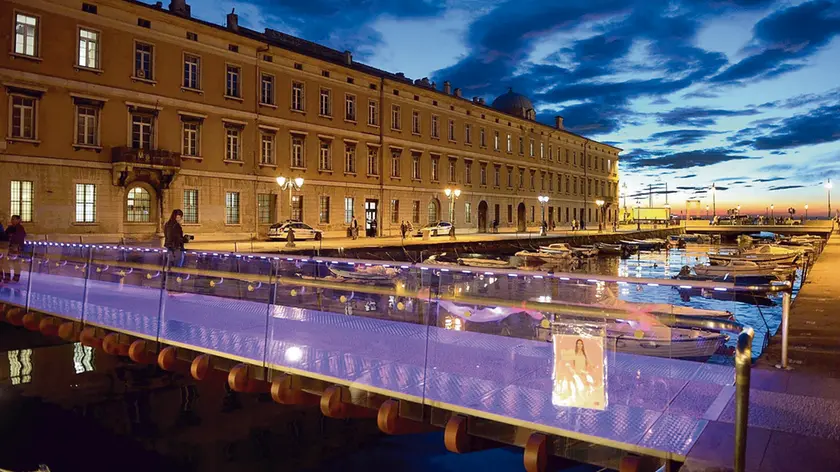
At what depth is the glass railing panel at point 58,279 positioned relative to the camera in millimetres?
12492

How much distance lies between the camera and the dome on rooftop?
227ft

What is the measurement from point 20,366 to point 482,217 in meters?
47.0

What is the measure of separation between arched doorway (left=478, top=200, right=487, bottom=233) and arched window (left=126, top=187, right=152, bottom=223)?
33.5 metres

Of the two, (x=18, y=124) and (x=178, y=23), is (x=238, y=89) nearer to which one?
(x=178, y=23)

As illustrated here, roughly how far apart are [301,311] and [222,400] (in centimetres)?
534

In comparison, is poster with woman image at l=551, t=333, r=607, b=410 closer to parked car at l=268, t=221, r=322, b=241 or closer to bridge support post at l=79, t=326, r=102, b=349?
bridge support post at l=79, t=326, r=102, b=349

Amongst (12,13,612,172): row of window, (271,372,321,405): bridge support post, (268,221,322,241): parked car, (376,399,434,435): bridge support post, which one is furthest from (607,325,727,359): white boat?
(12,13,612,172): row of window

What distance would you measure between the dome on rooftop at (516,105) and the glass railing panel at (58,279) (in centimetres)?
5939

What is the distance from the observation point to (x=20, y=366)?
1552 cm

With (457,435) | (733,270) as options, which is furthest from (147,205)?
(733,270)

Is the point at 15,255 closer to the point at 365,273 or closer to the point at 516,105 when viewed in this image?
the point at 365,273

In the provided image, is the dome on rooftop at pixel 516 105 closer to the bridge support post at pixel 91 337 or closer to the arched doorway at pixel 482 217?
the arched doorway at pixel 482 217

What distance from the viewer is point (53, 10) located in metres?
27.6

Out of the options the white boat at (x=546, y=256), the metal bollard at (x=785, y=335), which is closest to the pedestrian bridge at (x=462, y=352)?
the metal bollard at (x=785, y=335)
